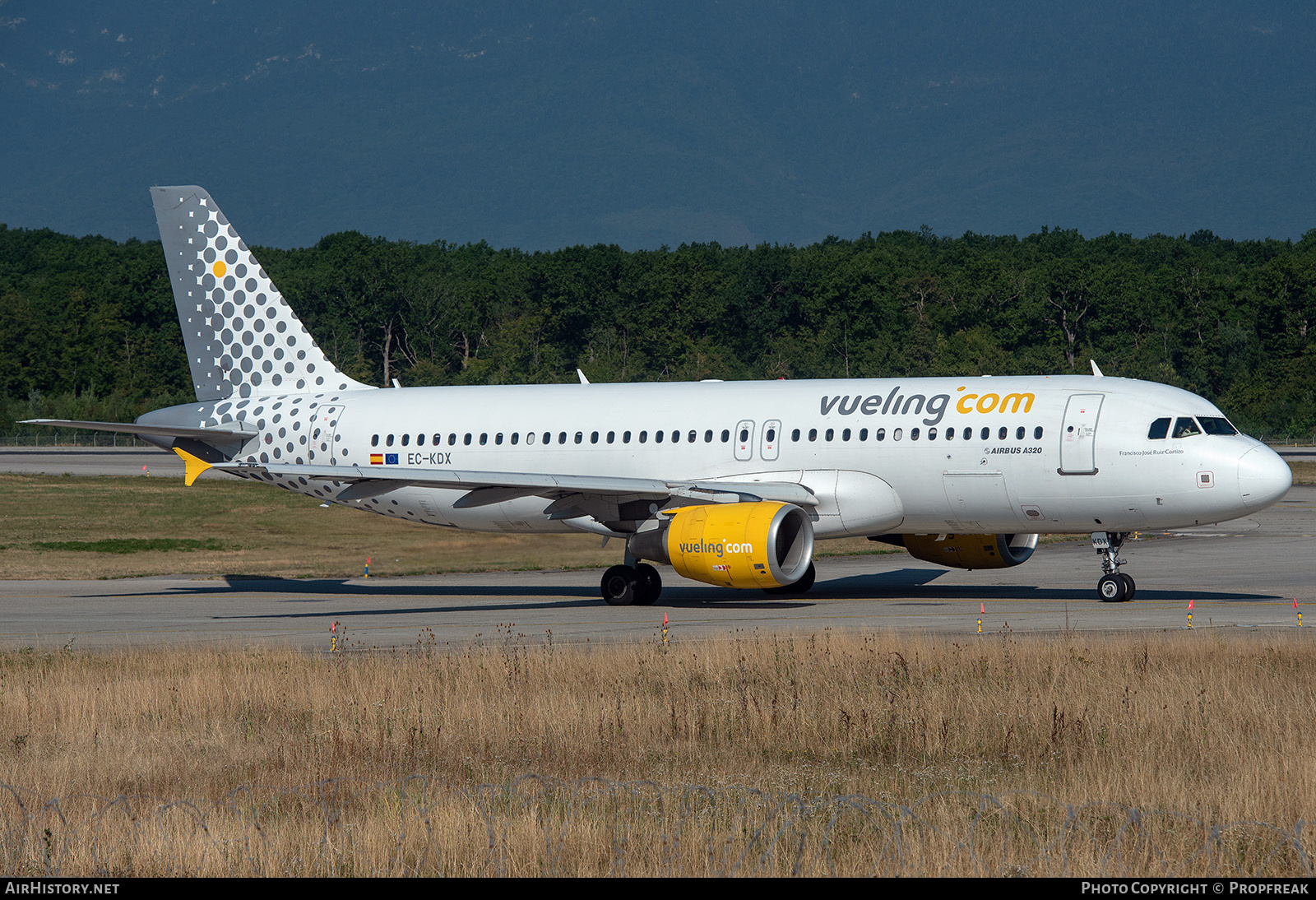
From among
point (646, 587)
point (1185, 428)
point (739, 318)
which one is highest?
point (739, 318)

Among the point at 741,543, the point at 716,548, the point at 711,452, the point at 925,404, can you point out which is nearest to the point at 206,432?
the point at 711,452

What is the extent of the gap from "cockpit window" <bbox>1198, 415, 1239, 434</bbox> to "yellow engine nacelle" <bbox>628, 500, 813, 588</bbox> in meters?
7.66

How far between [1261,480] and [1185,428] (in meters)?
1.67

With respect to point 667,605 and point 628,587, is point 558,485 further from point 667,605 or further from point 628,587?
point 667,605

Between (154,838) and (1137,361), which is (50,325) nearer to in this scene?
(1137,361)

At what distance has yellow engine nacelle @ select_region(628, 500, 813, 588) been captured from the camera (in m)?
27.2

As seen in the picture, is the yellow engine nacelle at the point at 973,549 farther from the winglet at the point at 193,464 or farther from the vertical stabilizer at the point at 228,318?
the winglet at the point at 193,464

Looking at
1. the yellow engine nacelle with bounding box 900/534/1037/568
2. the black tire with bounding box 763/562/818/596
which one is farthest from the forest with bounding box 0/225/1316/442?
the black tire with bounding box 763/562/818/596

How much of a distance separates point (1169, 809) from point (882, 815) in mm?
2247

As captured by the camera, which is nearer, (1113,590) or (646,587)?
(1113,590)

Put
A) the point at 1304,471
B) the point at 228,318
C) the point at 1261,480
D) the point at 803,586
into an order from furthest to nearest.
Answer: the point at 1304,471 < the point at 228,318 < the point at 803,586 < the point at 1261,480

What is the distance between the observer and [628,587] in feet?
101

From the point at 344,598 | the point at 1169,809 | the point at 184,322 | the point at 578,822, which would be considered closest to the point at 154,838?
the point at 578,822

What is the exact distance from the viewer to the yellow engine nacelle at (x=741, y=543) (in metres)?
27.2
